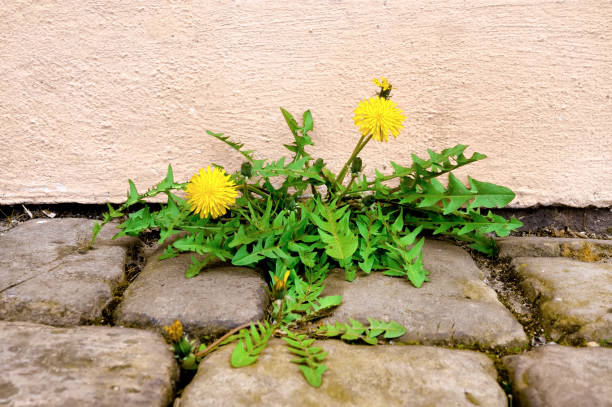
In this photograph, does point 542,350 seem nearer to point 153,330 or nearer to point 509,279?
point 509,279

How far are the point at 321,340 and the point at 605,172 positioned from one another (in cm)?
177

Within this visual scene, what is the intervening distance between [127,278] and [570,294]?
5.55 ft

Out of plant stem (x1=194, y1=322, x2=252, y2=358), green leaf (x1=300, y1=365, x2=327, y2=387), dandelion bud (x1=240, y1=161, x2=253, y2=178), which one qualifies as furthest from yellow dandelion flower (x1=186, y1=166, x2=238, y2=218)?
green leaf (x1=300, y1=365, x2=327, y2=387)

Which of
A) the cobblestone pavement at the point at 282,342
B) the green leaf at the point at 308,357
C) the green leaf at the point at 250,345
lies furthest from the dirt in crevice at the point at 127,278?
the green leaf at the point at 308,357

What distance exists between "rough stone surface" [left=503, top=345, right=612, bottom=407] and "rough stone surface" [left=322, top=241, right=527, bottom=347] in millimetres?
127

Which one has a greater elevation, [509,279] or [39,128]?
[39,128]

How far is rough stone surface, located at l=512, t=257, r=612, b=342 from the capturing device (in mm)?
1353

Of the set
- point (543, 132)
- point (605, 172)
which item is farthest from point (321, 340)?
point (605, 172)

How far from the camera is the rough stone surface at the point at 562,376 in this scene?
1040mm

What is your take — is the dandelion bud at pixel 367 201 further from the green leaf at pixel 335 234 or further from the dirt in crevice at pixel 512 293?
the dirt in crevice at pixel 512 293

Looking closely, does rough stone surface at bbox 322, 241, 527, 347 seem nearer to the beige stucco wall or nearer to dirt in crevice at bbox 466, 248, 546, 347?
dirt in crevice at bbox 466, 248, 546, 347

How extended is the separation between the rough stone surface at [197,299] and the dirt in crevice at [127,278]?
4cm

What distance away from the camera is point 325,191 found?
2.16m

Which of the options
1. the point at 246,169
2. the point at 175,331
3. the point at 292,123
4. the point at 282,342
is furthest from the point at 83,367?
the point at 292,123
